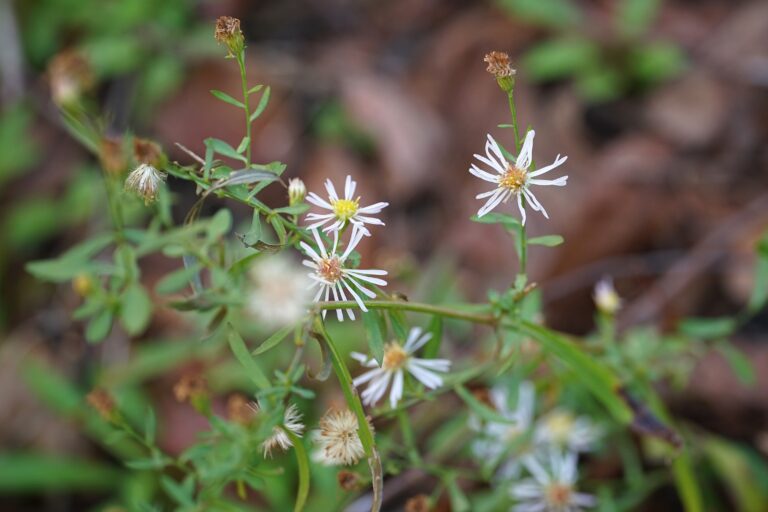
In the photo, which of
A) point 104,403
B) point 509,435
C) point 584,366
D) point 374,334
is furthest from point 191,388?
point 509,435

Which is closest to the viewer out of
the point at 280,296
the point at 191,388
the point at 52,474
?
the point at 280,296

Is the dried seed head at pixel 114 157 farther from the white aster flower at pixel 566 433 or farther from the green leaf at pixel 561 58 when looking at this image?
the green leaf at pixel 561 58

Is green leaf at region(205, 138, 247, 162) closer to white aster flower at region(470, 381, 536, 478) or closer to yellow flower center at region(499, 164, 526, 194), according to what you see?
yellow flower center at region(499, 164, 526, 194)

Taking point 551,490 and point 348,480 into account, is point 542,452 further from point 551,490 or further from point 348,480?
point 348,480

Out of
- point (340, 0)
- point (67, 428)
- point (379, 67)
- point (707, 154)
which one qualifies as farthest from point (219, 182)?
point (340, 0)

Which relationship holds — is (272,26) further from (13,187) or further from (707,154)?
(707,154)

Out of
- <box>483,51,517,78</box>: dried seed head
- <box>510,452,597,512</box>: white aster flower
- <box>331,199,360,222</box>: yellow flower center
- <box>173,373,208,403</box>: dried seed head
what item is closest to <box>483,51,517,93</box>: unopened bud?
<box>483,51,517,78</box>: dried seed head
